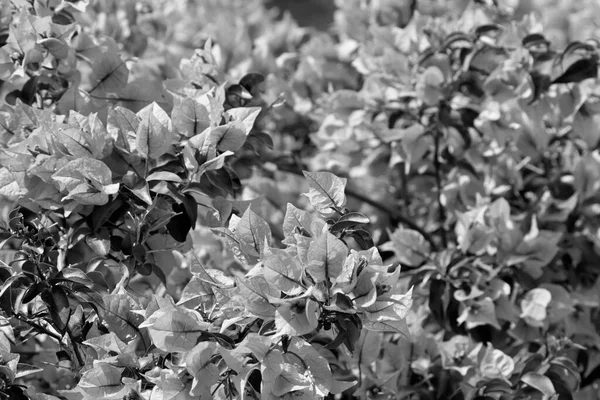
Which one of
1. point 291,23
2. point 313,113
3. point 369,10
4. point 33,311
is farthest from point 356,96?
point 33,311

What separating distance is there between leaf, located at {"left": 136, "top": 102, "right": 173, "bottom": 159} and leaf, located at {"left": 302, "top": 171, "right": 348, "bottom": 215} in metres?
0.22

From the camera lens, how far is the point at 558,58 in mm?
1567

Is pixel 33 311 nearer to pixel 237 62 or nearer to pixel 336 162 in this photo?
pixel 336 162

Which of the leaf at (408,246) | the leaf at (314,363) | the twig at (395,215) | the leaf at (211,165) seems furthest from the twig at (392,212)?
the leaf at (314,363)

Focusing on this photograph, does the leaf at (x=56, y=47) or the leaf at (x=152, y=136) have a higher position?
the leaf at (x=56, y=47)

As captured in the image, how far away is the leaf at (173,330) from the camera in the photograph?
0.98m

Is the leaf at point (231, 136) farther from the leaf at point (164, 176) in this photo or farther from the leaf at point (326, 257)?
the leaf at point (326, 257)

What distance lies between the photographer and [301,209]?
1624mm

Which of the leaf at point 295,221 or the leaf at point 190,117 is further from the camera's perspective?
the leaf at point 190,117

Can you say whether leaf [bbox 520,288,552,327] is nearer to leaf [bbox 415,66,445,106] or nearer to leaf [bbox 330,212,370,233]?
leaf [bbox 415,66,445,106]

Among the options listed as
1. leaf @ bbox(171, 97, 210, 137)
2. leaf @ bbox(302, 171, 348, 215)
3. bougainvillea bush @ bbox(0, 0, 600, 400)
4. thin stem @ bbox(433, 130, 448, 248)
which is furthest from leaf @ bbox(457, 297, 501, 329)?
leaf @ bbox(171, 97, 210, 137)

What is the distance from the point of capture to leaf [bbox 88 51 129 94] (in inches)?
54.5

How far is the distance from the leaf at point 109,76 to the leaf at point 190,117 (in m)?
0.21

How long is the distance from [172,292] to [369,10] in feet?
3.23
